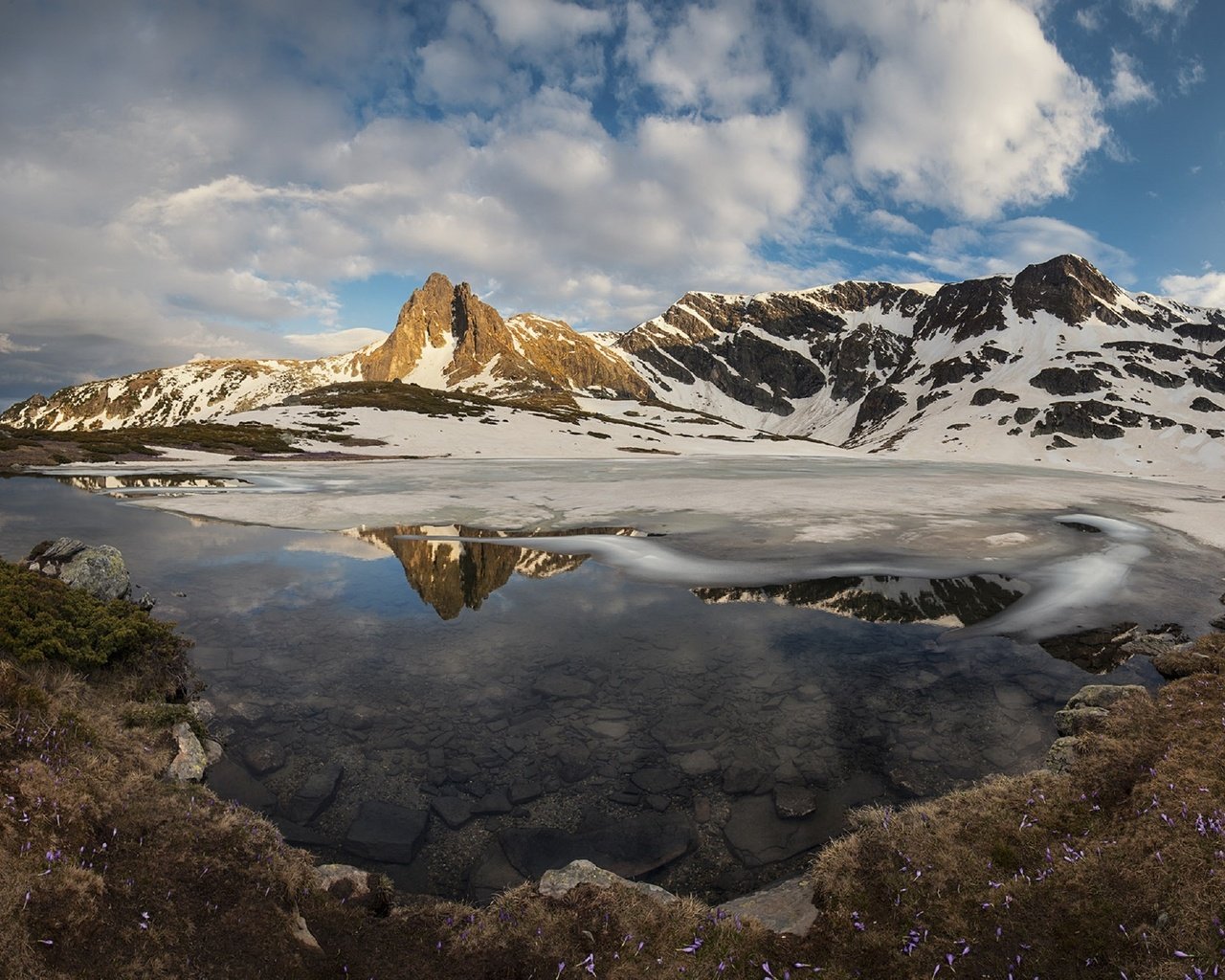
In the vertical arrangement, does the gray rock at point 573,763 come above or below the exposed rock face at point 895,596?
below

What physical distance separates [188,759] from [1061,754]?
13.1 m

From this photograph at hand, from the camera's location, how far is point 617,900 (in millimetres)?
6223

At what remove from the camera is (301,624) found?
14875 mm

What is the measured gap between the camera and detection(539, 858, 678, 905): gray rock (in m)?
6.56

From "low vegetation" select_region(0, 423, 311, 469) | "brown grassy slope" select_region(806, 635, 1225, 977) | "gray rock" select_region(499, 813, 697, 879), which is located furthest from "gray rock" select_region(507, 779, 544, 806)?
"low vegetation" select_region(0, 423, 311, 469)

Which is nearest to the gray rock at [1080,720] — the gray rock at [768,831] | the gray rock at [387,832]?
the gray rock at [768,831]

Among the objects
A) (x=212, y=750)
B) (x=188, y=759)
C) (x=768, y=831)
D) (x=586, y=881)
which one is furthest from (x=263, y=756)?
(x=768, y=831)

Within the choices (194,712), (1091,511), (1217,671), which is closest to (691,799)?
(194,712)

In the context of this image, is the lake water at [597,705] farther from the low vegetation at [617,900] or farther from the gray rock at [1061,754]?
the low vegetation at [617,900]

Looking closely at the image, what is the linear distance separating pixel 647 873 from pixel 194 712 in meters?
8.02

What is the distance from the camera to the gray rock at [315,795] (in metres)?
8.26

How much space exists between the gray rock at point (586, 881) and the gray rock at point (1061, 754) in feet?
20.8

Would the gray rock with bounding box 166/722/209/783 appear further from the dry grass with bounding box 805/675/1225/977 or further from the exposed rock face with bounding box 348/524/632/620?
the dry grass with bounding box 805/675/1225/977

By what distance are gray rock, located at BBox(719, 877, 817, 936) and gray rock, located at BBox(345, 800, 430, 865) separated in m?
4.01
